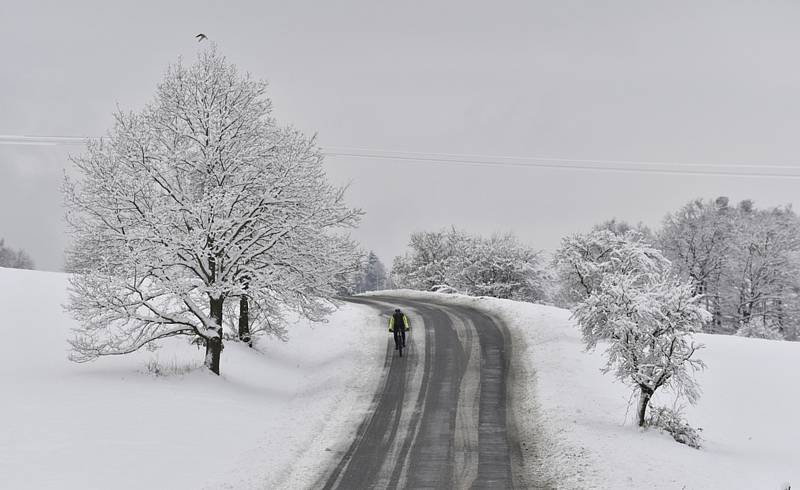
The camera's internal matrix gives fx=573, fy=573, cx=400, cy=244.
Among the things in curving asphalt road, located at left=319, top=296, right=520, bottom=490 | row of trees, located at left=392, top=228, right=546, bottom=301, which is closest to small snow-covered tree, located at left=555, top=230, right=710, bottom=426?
curving asphalt road, located at left=319, top=296, right=520, bottom=490

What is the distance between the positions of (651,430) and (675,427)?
564 mm

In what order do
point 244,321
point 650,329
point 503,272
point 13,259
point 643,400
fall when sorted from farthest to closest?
1. point 13,259
2. point 503,272
3. point 244,321
4. point 643,400
5. point 650,329

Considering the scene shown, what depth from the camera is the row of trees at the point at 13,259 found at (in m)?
117

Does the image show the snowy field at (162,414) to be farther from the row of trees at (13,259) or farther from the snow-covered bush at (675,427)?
the row of trees at (13,259)

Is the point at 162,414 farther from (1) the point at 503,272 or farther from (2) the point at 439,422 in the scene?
(1) the point at 503,272

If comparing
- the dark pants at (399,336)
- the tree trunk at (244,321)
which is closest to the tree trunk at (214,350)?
the tree trunk at (244,321)

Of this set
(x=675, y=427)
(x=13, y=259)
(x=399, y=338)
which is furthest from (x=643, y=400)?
(x=13, y=259)

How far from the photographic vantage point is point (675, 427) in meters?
13.4

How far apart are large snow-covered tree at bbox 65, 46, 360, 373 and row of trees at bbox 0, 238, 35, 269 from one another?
116 meters

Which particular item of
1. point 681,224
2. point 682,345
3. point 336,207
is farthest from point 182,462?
point 681,224

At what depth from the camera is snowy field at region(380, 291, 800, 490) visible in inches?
444

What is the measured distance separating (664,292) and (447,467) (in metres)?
6.55

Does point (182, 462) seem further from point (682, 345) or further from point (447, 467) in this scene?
point (682, 345)

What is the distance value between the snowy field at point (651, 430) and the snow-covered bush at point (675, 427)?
0.91ft
